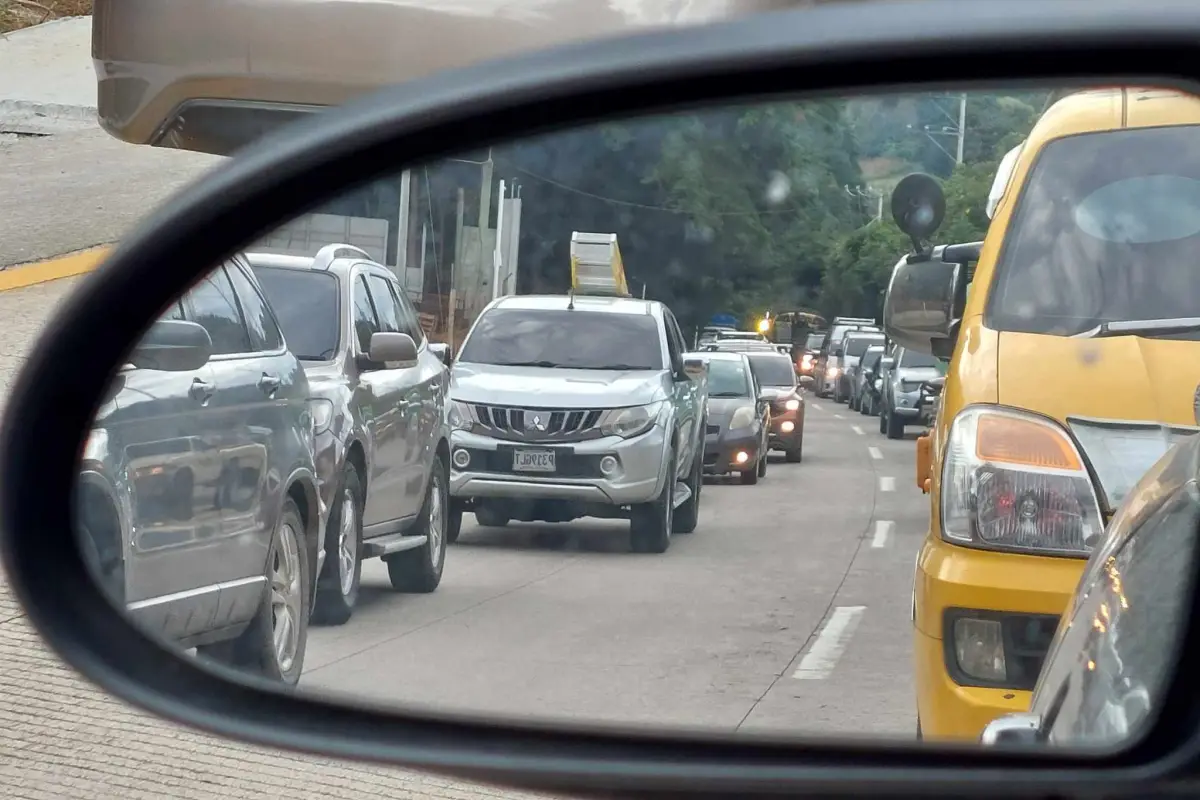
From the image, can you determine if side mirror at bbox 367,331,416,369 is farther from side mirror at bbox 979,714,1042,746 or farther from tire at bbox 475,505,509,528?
side mirror at bbox 979,714,1042,746

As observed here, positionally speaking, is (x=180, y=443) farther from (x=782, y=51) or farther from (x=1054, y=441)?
(x=1054, y=441)

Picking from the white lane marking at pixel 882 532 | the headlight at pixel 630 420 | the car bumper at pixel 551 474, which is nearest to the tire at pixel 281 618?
the car bumper at pixel 551 474

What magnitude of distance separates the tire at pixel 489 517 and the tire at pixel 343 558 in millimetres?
195

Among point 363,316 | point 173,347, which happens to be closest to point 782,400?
point 363,316

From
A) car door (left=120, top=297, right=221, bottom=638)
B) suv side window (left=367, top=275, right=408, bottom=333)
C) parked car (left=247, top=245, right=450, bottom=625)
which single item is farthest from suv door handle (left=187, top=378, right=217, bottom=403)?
suv side window (left=367, top=275, right=408, bottom=333)

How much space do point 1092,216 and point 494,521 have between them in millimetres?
702

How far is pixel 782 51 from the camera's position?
4.67 feet

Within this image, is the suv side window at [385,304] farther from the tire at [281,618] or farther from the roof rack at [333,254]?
the tire at [281,618]

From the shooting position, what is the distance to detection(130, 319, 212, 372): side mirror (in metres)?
1.84

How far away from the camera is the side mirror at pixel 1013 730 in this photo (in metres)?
1.57

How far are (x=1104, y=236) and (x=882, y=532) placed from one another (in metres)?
0.36

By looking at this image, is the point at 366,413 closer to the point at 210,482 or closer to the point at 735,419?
the point at 210,482

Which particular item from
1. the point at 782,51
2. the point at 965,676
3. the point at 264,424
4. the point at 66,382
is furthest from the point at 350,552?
the point at 782,51

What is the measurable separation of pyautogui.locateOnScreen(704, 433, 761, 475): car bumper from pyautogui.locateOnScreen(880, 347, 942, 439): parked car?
0.53 ft
